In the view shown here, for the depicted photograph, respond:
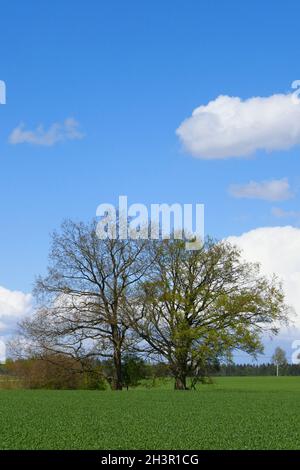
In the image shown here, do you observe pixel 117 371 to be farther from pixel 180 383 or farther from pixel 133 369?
pixel 180 383

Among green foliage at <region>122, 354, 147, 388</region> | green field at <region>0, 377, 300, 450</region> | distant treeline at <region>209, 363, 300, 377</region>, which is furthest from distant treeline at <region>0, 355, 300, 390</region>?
distant treeline at <region>209, 363, 300, 377</region>

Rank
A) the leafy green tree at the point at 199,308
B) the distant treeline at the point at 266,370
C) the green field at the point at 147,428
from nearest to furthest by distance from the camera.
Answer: the green field at the point at 147,428, the leafy green tree at the point at 199,308, the distant treeline at the point at 266,370

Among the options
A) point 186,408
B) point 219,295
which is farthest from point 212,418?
point 219,295

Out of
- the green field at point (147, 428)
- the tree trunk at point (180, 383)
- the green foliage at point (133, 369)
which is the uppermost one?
the green foliage at point (133, 369)

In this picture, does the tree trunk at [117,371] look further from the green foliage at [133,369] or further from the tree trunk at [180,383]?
the tree trunk at [180,383]

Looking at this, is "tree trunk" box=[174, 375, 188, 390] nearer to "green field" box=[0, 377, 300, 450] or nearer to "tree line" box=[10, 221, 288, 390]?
"tree line" box=[10, 221, 288, 390]

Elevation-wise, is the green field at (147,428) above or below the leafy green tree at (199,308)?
below

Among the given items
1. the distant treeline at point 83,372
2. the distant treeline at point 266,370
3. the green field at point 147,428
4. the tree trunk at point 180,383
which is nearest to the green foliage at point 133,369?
the distant treeline at point 83,372

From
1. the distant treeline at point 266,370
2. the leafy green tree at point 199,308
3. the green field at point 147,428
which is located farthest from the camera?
the distant treeline at point 266,370

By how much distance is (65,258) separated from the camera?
6494cm

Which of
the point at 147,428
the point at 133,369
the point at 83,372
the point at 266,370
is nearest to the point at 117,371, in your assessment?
the point at 133,369

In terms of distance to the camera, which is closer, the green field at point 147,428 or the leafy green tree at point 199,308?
the green field at point 147,428

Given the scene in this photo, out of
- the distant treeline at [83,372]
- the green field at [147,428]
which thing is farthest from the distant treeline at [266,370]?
the green field at [147,428]
